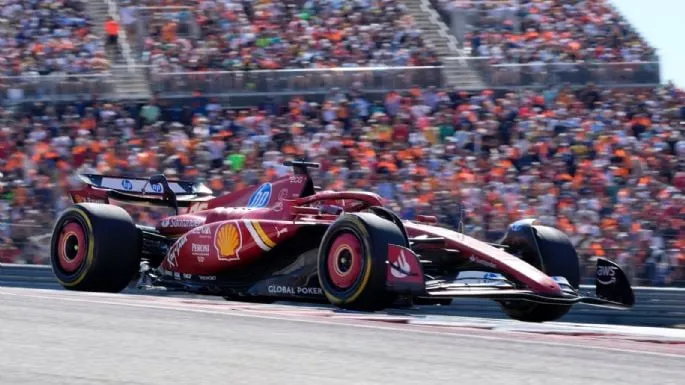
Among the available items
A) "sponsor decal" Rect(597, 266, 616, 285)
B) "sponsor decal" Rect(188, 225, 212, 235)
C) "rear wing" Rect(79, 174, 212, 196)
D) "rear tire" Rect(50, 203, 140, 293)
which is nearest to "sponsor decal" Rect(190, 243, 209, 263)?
"sponsor decal" Rect(188, 225, 212, 235)

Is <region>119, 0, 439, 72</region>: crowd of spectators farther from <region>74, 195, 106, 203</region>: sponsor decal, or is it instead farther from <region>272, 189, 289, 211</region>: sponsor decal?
<region>272, 189, 289, 211</region>: sponsor decal

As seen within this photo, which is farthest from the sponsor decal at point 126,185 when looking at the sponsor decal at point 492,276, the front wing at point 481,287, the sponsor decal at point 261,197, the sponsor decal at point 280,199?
the sponsor decal at point 492,276

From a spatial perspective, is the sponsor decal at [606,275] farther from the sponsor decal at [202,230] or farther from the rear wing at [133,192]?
the rear wing at [133,192]

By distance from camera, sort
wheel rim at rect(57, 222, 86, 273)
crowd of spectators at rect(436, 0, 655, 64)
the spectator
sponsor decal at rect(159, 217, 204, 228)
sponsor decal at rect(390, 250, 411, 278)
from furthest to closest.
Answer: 1. the spectator
2. crowd of spectators at rect(436, 0, 655, 64)
3. sponsor decal at rect(159, 217, 204, 228)
4. wheel rim at rect(57, 222, 86, 273)
5. sponsor decal at rect(390, 250, 411, 278)

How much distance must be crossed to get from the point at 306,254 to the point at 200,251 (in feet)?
4.13

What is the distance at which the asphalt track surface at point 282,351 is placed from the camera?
6.46 metres

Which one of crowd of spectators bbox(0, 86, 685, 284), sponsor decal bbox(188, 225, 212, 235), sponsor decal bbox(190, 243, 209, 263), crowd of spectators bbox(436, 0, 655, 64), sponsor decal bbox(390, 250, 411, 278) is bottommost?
crowd of spectators bbox(0, 86, 685, 284)

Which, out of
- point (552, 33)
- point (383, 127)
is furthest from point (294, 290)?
point (552, 33)

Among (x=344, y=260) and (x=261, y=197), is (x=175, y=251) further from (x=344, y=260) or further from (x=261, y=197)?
(x=344, y=260)

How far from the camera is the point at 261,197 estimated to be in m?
12.0

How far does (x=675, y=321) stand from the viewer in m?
12.6

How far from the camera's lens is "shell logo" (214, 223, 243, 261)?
11545mm

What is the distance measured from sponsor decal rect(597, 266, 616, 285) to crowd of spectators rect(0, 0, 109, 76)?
13.2 meters

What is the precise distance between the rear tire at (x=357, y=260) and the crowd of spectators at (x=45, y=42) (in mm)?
12674
